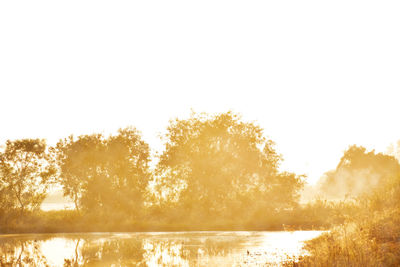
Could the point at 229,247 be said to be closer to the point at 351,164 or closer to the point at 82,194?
the point at 82,194

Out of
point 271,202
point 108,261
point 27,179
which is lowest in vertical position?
point 108,261

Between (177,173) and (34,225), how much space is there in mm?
12733

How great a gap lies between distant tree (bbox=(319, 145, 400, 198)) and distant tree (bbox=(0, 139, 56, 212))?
43.5 m

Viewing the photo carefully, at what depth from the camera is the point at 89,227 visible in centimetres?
3384

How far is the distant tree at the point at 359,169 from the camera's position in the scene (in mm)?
65250

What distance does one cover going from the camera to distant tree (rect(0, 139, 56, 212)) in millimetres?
36125

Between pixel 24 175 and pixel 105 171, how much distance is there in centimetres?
664

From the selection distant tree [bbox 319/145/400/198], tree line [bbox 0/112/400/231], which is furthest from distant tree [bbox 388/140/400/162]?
tree line [bbox 0/112/400/231]

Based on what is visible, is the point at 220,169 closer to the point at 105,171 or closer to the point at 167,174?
the point at 167,174

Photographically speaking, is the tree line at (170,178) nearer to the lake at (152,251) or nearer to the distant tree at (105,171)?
the distant tree at (105,171)

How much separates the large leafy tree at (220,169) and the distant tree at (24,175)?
9.70 meters

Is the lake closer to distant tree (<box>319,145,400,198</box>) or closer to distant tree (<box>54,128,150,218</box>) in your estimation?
distant tree (<box>54,128,150,218</box>)

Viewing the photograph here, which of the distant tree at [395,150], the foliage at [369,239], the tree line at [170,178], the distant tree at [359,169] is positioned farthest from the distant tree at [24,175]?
the distant tree at [395,150]

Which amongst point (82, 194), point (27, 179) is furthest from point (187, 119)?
point (27, 179)
